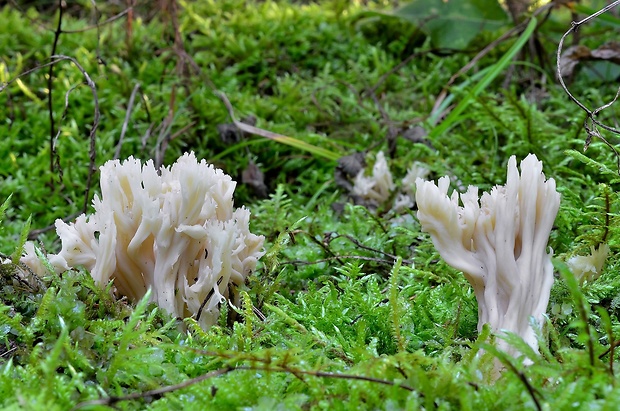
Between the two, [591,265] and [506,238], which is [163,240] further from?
[591,265]

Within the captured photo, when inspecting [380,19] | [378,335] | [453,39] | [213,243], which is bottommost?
[378,335]

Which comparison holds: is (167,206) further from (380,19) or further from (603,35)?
(603,35)

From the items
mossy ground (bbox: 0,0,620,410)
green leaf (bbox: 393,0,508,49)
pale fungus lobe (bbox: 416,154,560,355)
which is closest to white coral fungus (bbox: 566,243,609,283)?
mossy ground (bbox: 0,0,620,410)

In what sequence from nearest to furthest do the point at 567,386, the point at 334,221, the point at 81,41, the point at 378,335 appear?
the point at 567,386 → the point at 378,335 → the point at 334,221 → the point at 81,41

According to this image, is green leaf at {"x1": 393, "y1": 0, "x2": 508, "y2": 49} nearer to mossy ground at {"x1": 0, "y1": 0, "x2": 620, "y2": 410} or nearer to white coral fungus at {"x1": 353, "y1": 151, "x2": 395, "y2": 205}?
mossy ground at {"x1": 0, "y1": 0, "x2": 620, "y2": 410}

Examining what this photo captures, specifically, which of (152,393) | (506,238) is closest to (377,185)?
(506,238)

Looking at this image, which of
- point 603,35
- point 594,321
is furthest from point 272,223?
point 603,35
